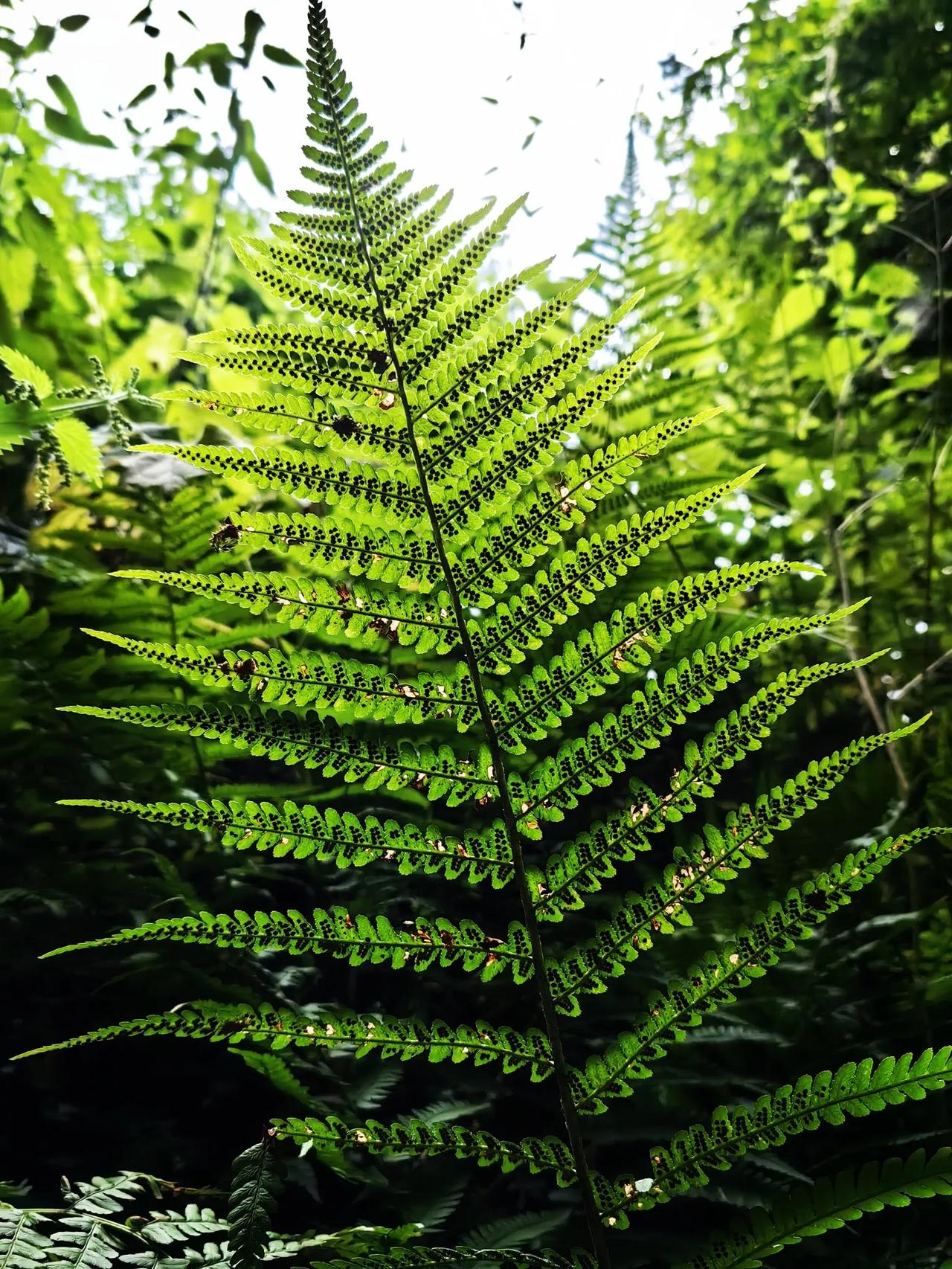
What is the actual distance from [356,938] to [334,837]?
125 mm

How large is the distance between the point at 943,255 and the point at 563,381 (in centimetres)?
302

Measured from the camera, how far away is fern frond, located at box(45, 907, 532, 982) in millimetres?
990

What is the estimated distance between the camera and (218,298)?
4660 mm

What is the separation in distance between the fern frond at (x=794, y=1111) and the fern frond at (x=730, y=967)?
0.31 ft

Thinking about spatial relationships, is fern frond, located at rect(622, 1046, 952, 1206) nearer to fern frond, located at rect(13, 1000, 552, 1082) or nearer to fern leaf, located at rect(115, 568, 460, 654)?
fern frond, located at rect(13, 1000, 552, 1082)

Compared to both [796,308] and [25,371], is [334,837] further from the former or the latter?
[796,308]

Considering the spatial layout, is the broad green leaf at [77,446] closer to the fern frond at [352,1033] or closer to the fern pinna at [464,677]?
the fern pinna at [464,677]

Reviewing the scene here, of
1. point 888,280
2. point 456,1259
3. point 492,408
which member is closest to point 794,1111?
point 456,1259

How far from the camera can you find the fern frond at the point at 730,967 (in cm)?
101

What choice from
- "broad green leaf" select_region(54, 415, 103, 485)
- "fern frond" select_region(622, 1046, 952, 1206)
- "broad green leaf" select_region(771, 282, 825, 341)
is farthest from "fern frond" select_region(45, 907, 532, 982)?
"broad green leaf" select_region(771, 282, 825, 341)

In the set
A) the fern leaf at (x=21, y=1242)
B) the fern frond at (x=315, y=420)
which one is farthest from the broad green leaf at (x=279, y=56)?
the fern leaf at (x=21, y=1242)

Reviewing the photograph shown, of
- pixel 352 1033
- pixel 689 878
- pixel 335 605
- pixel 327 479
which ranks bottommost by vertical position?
pixel 352 1033

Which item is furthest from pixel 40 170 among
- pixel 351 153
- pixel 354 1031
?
pixel 354 1031

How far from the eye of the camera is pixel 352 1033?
99cm
